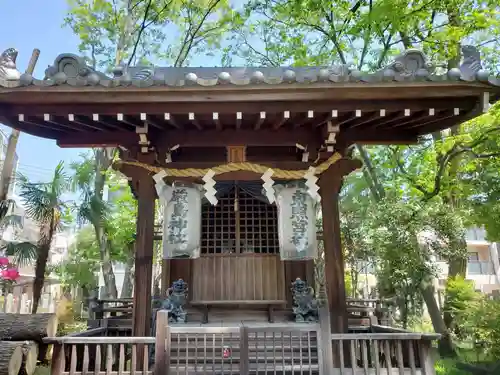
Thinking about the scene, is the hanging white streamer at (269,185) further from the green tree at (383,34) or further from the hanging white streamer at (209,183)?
the green tree at (383,34)

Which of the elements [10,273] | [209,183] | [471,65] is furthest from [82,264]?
[471,65]

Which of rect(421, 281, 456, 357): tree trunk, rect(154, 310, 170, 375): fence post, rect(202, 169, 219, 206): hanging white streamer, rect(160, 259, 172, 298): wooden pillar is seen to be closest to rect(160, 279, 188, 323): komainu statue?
rect(160, 259, 172, 298): wooden pillar

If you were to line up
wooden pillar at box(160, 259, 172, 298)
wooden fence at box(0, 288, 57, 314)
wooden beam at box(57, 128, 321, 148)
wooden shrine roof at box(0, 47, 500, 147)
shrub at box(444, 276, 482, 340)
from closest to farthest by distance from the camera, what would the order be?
wooden shrine roof at box(0, 47, 500, 147) → wooden beam at box(57, 128, 321, 148) → wooden pillar at box(160, 259, 172, 298) → shrub at box(444, 276, 482, 340) → wooden fence at box(0, 288, 57, 314)

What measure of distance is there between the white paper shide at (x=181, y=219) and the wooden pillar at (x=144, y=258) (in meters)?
0.21

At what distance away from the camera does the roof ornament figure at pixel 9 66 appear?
4.66 metres

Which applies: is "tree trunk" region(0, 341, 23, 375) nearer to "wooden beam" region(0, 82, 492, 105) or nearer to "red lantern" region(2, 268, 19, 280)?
"wooden beam" region(0, 82, 492, 105)

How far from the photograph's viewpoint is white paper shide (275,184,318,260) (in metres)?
6.00

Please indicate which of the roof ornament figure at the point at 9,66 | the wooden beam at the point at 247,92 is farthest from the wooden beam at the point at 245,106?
the roof ornament figure at the point at 9,66

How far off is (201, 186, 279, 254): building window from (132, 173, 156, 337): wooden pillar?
1662mm

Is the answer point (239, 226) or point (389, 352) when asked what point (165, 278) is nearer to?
point (239, 226)

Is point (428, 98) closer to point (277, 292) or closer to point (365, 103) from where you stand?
point (365, 103)

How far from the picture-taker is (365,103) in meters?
5.16

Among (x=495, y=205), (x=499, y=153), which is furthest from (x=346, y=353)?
(x=499, y=153)

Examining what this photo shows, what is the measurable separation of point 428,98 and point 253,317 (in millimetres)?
4777
